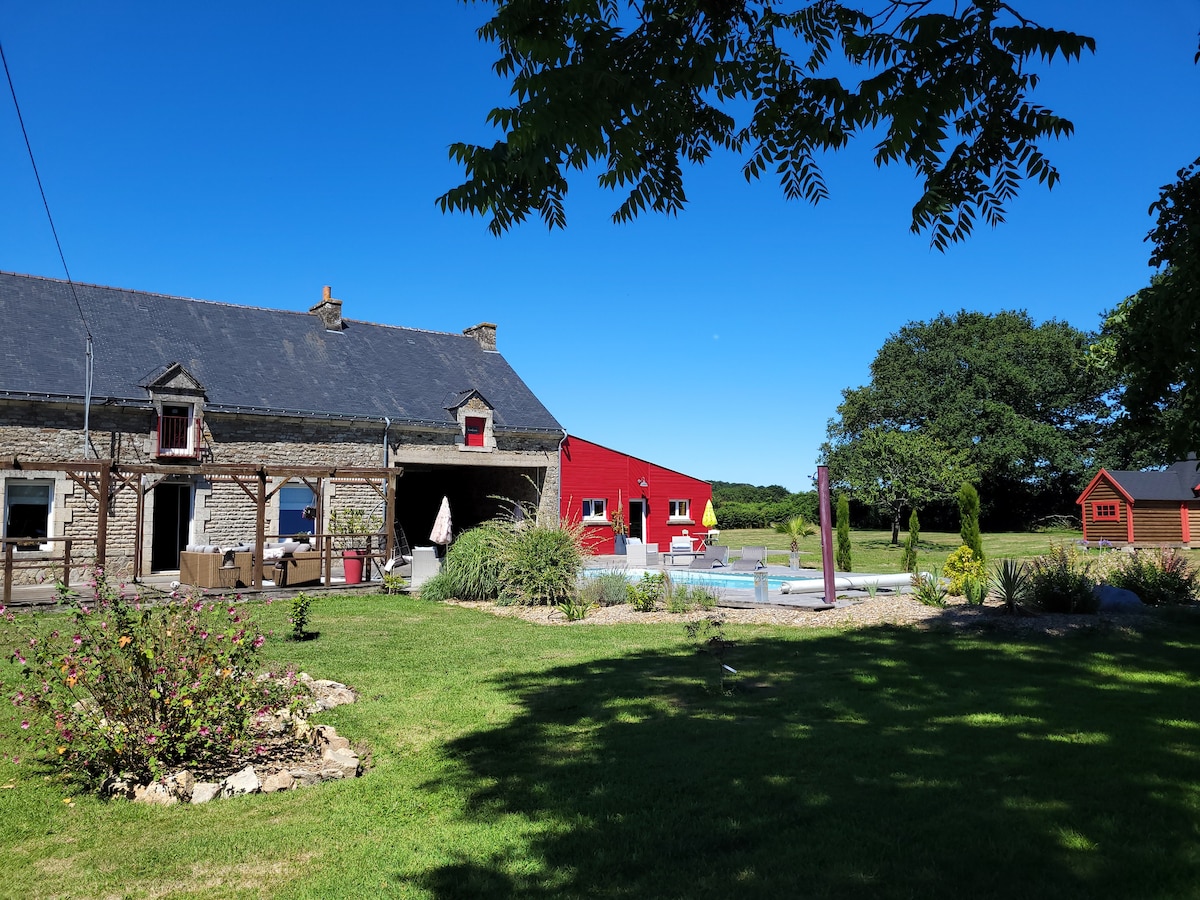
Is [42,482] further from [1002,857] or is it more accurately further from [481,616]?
[1002,857]

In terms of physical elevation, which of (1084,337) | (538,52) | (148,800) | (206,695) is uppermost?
(1084,337)

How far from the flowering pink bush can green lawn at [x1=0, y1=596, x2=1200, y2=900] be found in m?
0.34

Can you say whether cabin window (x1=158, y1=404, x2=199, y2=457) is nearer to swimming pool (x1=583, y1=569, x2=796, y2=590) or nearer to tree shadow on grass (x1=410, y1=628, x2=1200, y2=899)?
swimming pool (x1=583, y1=569, x2=796, y2=590)

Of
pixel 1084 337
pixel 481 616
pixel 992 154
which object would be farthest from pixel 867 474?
pixel 992 154

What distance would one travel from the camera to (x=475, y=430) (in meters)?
23.9

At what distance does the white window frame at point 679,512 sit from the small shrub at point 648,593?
1684 cm

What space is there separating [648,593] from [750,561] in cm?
745

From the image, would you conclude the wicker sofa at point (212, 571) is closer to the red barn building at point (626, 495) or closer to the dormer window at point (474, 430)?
the dormer window at point (474, 430)

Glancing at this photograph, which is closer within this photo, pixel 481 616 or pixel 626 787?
pixel 626 787

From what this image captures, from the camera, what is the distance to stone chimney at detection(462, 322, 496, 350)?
28141mm

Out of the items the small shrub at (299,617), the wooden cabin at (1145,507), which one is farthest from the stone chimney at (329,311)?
the wooden cabin at (1145,507)

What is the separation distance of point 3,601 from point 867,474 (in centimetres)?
3158

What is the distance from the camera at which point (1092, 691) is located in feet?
21.1

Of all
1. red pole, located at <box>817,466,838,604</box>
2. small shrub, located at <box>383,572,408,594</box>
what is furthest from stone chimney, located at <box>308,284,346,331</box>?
red pole, located at <box>817,466,838,604</box>
